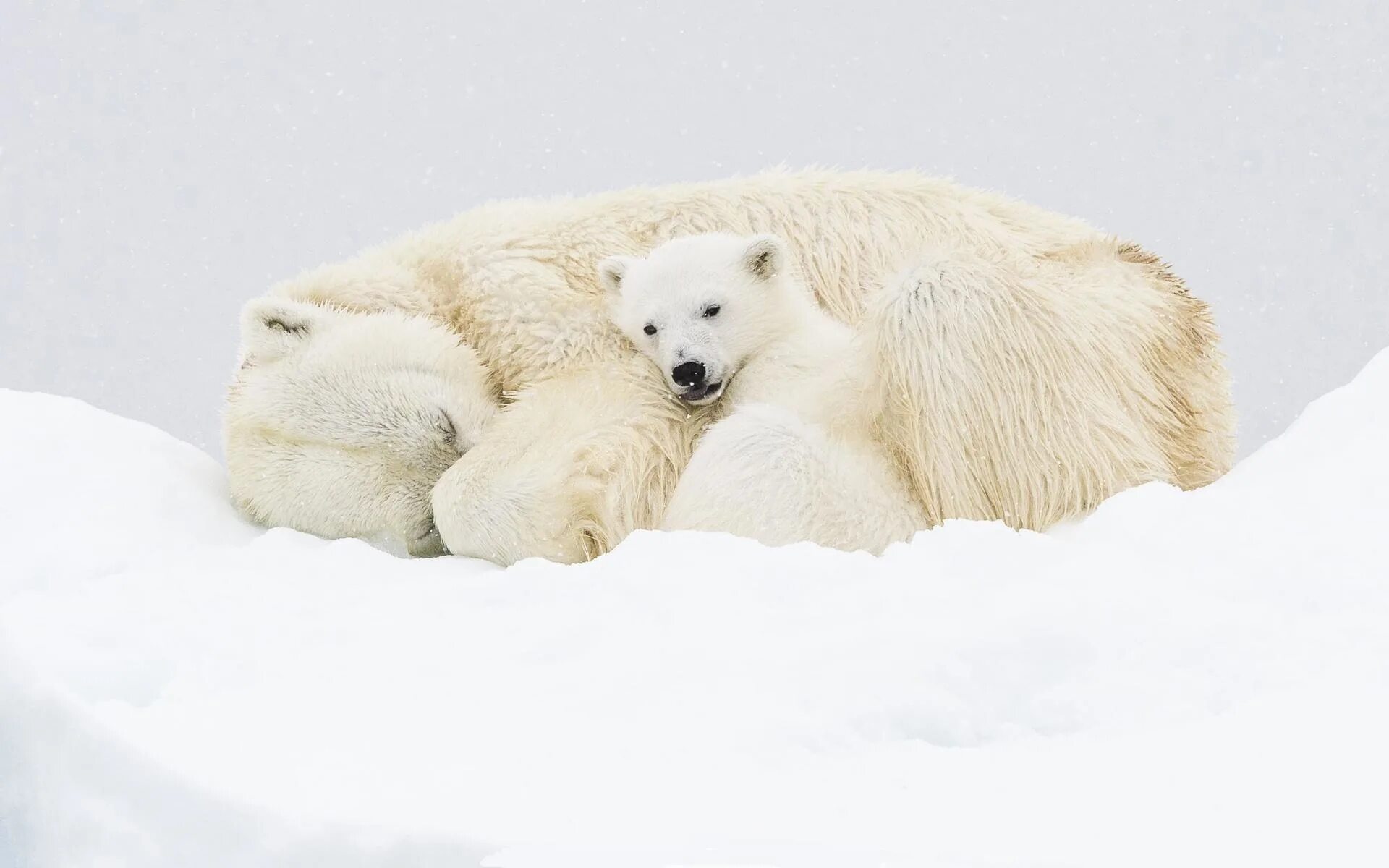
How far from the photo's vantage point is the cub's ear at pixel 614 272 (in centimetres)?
324

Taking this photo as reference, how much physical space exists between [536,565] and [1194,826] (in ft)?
4.41

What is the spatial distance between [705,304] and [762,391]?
0.29 metres

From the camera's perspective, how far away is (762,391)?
118 inches

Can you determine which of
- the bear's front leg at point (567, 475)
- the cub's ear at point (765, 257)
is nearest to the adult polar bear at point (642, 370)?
the bear's front leg at point (567, 475)

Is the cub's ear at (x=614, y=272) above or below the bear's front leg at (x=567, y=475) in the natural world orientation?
above

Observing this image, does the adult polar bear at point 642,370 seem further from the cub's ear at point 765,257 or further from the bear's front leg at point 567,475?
the cub's ear at point 765,257

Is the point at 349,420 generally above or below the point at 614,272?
below

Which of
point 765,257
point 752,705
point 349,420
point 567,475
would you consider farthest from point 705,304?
point 752,705

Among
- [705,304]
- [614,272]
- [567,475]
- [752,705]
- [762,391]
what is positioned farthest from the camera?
[614,272]

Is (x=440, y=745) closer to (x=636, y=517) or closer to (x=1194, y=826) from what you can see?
(x=1194, y=826)

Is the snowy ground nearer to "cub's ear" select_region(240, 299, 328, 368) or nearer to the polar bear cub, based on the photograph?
the polar bear cub

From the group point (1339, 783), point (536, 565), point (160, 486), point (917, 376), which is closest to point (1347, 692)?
point (1339, 783)

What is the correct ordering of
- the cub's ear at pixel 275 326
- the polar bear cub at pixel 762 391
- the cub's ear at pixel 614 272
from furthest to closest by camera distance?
the cub's ear at pixel 614 272 → the cub's ear at pixel 275 326 → the polar bear cub at pixel 762 391

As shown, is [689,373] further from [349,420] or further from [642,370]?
[349,420]
